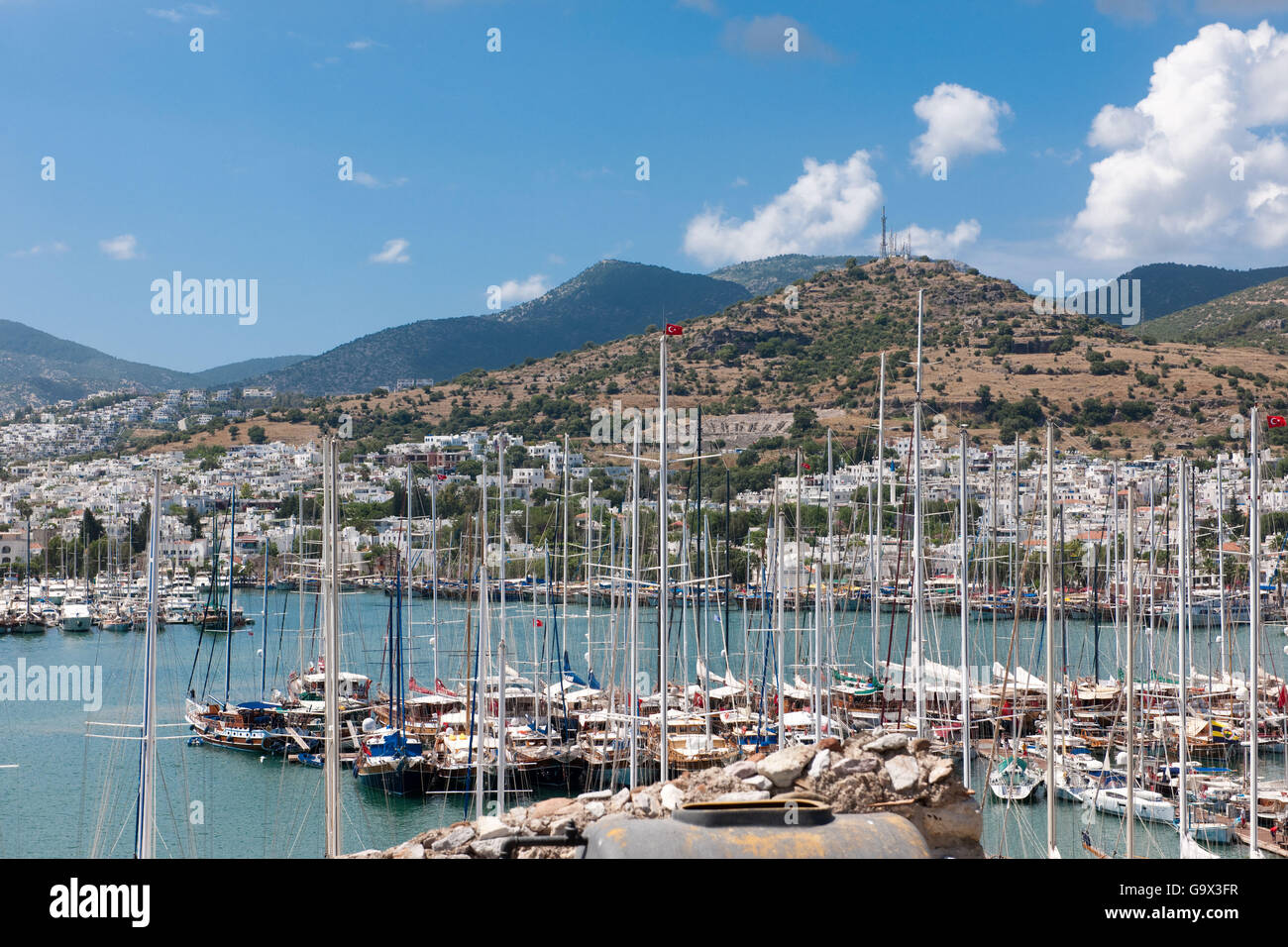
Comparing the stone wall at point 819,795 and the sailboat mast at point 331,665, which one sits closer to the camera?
the stone wall at point 819,795

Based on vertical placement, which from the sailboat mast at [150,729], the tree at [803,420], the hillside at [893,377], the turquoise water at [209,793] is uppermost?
the hillside at [893,377]

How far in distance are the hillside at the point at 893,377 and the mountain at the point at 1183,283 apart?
32773 mm

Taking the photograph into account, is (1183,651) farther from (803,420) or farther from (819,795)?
(803,420)

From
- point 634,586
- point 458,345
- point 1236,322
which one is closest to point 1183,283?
point 1236,322

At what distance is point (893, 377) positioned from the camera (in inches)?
3524

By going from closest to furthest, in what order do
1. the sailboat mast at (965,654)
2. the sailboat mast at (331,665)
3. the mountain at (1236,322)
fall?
the sailboat mast at (331,665), the sailboat mast at (965,654), the mountain at (1236,322)

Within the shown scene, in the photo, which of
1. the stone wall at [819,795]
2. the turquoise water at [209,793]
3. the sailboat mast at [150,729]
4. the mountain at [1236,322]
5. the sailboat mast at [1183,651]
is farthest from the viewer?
the mountain at [1236,322]

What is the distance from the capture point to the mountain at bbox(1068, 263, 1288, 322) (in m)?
138

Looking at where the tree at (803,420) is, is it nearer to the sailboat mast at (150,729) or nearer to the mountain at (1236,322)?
the mountain at (1236,322)

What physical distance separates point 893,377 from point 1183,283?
7242 cm

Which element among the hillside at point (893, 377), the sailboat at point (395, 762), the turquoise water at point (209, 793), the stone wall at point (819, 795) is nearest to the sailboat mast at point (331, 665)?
the stone wall at point (819, 795)

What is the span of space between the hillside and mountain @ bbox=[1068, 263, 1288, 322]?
3277 centimetres

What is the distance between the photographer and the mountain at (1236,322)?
10550 centimetres
